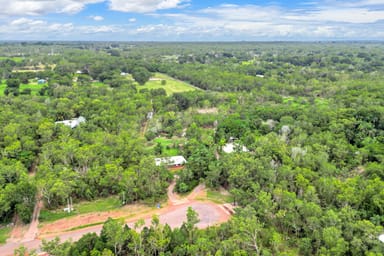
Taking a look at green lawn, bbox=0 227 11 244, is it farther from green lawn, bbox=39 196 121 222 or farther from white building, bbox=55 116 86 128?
white building, bbox=55 116 86 128

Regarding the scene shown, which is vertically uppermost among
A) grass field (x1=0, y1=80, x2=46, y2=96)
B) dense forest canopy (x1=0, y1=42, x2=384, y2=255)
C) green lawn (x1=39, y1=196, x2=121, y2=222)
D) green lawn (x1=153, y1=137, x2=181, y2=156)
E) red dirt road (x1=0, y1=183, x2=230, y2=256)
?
grass field (x1=0, y1=80, x2=46, y2=96)

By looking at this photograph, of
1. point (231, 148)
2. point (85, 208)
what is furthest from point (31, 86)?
point (231, 148)

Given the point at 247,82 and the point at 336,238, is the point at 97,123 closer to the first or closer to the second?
the point at 336,238

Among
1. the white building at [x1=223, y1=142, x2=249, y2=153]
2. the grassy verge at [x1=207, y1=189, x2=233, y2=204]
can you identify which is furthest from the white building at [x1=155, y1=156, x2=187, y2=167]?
the grassy verge at [x1=207, y1=189, x2=233, y2=204]

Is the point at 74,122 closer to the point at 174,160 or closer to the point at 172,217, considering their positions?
the point at 174,160

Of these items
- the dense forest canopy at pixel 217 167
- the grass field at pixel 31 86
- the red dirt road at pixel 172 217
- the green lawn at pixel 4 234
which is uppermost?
the grass field at pixel 31 86

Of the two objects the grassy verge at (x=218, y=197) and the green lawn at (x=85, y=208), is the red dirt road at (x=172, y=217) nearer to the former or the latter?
the grassy verge at (x=218, y=197)

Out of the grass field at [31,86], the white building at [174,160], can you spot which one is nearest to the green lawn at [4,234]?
the white building at [174,160]

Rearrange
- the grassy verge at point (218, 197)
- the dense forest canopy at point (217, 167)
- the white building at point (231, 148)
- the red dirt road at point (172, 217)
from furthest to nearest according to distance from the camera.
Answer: the white building at point (231, 148) < the grassy verge at point (218, 197) < the red dirt road at point (172, 217) < the dense forest canopy at point (217, 167)

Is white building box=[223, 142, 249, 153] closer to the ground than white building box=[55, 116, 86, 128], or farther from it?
closer to the ground
